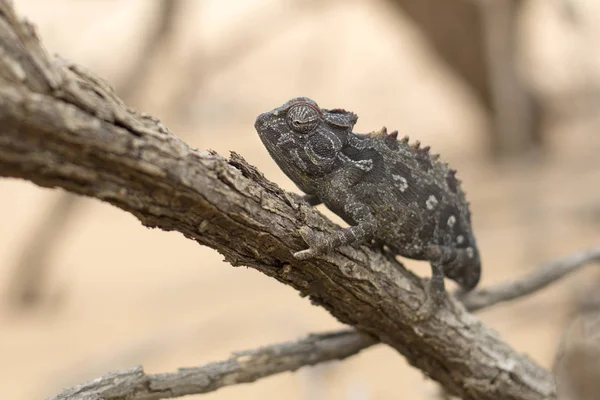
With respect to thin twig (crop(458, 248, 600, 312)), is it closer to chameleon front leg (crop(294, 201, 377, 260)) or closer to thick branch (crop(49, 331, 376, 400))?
thick branch (crop(49, 331, 376, 400))

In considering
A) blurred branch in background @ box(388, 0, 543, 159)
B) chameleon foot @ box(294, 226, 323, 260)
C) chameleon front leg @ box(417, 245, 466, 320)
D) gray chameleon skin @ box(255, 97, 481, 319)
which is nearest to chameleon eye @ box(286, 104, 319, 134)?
gray chameleon skin @ box(255, 97, 481, 319)

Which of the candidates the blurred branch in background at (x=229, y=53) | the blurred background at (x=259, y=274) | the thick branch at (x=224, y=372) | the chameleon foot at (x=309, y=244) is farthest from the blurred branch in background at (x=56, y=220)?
the chameleon foot at (x=309, y=244)

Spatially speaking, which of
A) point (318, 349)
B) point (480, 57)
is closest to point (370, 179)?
point (318, 349)

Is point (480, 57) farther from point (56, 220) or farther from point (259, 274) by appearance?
point (56, 220)

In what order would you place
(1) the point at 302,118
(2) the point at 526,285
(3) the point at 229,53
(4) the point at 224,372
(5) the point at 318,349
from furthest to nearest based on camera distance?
(3) the point at 229,53, (2) the point at 526,285, (5) the point at 318,349, (4) the point at 224,372, (1) the point at 302,118

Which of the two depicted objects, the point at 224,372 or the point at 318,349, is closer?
the point at 224,372

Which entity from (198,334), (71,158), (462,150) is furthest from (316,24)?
(71,158)

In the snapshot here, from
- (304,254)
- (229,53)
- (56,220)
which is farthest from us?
(229,53)
